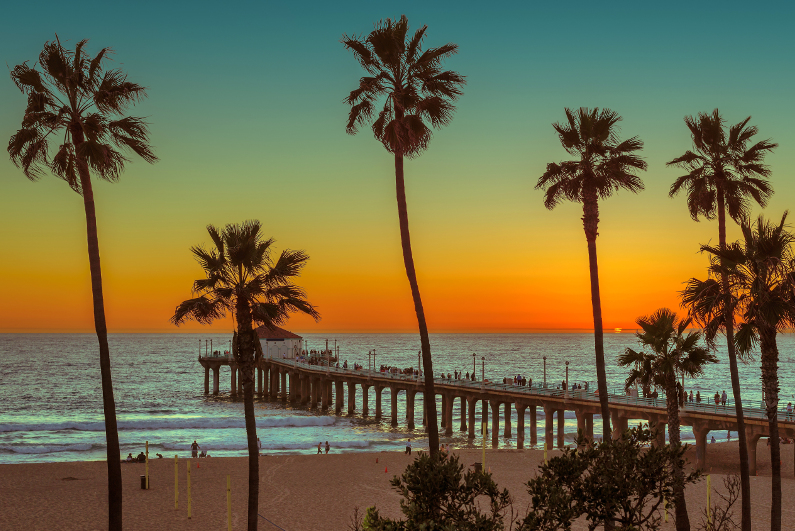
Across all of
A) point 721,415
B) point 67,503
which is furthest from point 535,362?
Result: point 67,503

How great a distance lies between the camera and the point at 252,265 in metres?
16.9

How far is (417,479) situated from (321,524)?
619 inches

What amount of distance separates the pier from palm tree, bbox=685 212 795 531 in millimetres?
2737

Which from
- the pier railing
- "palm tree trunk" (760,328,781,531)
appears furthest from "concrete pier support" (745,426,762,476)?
"palm tree trunk" (760,328,781,531)

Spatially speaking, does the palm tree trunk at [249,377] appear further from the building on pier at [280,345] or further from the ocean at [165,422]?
the building on pier at [280,345]

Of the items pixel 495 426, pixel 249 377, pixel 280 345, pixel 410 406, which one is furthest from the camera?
pixel 280 345

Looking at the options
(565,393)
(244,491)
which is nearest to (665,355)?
(244,491)

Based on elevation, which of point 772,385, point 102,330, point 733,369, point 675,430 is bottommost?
point 675,430

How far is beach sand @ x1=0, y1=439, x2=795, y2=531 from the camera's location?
2359cm

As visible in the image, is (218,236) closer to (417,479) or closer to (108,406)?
(108,406)

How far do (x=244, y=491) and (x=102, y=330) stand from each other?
16060mm

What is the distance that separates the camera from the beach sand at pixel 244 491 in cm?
2359

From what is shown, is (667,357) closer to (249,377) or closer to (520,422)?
(249,377)

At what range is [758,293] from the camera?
1563cm
